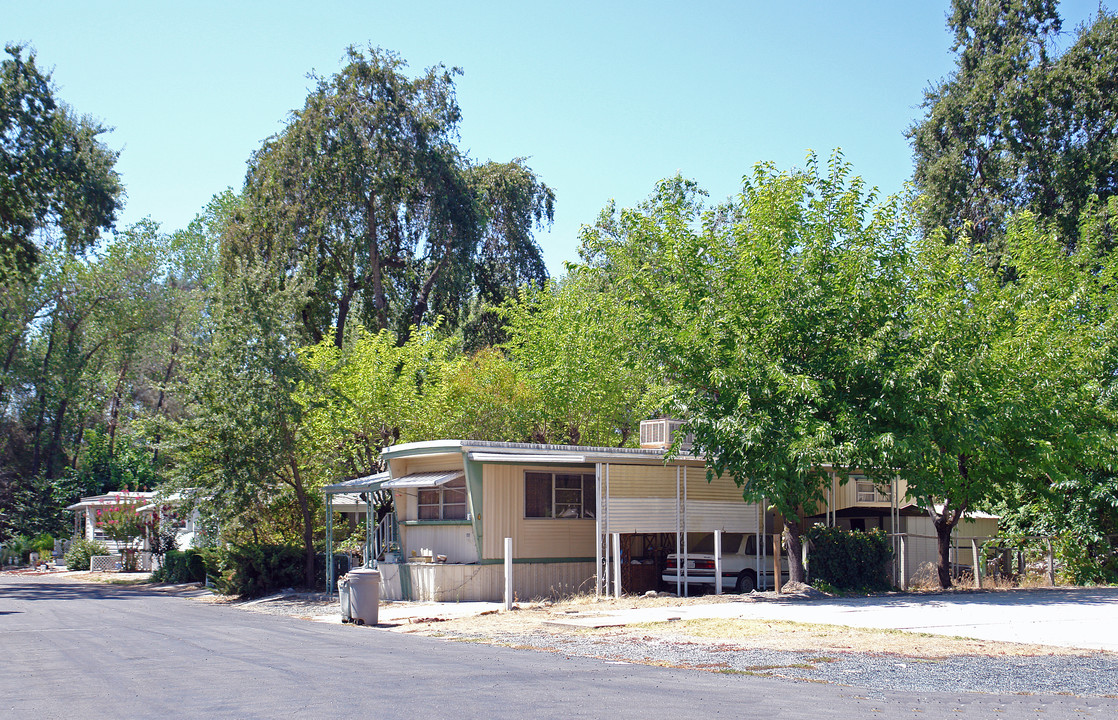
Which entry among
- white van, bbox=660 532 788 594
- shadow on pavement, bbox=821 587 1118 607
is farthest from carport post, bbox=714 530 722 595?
shadow on pavement, bbox=821 587 1118 607

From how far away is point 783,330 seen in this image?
1859cm

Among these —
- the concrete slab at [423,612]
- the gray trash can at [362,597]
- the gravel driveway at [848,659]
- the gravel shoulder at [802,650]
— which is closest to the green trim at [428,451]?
the concrete slab at [423,612]

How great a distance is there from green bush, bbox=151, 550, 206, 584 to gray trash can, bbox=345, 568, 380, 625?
14813 mm

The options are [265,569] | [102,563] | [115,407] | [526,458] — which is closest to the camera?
[526,458]

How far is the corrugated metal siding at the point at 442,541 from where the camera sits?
802 inches

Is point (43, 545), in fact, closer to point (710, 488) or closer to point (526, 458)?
point (526, 458)

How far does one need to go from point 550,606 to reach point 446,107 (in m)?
24.0

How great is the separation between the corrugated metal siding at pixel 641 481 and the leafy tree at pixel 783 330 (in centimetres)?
209

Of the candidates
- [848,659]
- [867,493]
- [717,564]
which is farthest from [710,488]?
[848,659]

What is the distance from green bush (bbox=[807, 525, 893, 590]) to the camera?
65.9 feet

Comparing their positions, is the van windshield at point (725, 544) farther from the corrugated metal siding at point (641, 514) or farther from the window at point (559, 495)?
the window at point (559, 495)

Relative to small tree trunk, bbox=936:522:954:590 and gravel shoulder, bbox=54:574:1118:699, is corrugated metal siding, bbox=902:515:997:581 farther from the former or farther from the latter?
gravel shoulder, bbox=54:574:1118:699

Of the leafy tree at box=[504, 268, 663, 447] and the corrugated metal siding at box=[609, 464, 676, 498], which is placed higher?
the leafy tree at box=[504, 268, 663, 447]

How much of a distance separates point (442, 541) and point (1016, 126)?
2538cm
